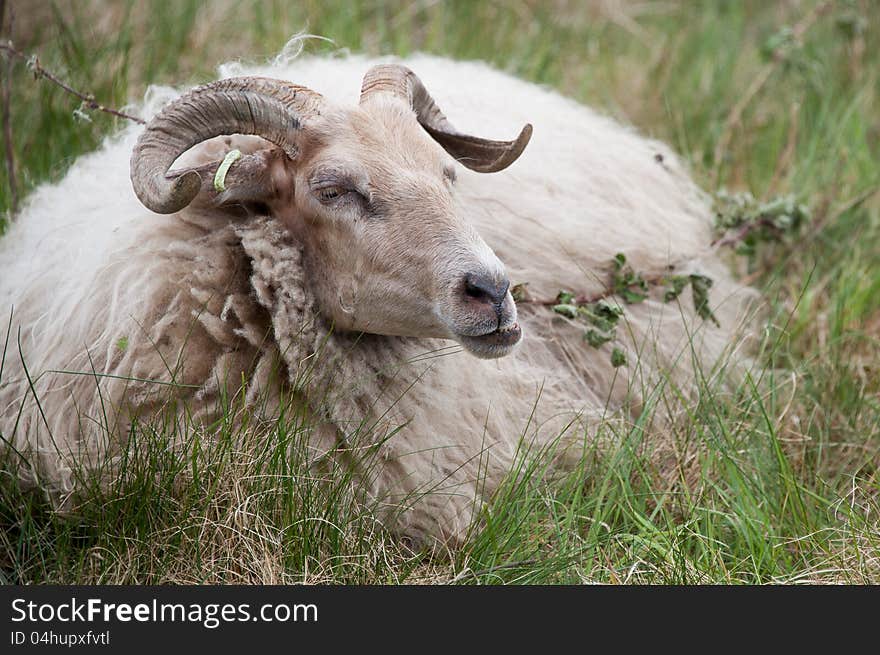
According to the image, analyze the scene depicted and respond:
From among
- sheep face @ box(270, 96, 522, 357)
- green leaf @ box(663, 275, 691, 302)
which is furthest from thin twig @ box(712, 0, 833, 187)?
sheep face @ box(270, 96, 522, 357)

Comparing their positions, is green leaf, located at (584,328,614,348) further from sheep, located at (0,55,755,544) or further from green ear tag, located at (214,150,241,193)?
green ear tag, located at (214,150,241,193)

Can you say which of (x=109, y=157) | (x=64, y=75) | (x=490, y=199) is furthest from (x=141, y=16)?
(x=490, y=199)

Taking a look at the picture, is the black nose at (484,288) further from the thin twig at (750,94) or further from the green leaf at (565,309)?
the thin twig at (750,94)

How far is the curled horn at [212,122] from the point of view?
10.5 ft

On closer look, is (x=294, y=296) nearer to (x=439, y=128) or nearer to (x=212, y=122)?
(x=212, y=122)

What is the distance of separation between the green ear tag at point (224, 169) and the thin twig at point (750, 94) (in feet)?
10.8

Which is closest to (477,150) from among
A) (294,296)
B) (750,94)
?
(294,296)

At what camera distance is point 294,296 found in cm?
342

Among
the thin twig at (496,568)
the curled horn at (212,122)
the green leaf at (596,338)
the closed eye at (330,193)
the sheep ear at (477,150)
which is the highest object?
the curled horn at (212,122)

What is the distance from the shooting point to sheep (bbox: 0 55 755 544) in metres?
3.28

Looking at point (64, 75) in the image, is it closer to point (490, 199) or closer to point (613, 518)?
point (490, 199)

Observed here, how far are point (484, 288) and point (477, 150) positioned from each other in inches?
35.1

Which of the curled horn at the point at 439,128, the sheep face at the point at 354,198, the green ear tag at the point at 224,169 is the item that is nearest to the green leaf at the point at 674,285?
the curled horn at the point at 439,128

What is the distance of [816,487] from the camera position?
152 inches
